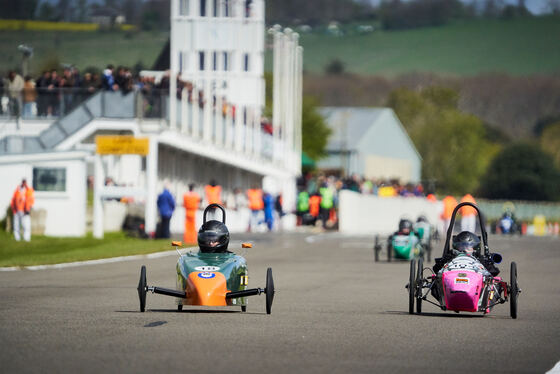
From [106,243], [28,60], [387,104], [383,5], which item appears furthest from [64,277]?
[387,104]

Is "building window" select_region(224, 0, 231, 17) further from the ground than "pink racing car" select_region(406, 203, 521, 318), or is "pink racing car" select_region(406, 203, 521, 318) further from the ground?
"building window" select_region(224, 0, 231, 17)

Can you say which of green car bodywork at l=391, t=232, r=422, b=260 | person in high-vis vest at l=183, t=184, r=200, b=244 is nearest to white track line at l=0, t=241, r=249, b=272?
person in high-vis vest at l=183, t=184, r=200, b=244

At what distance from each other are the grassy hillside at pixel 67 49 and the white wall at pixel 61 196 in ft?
28.4

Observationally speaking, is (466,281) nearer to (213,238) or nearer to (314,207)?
(213,238)

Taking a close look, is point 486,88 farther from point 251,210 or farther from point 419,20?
point 251,210

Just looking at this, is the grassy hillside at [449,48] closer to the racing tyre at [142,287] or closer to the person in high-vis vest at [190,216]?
the person in high-vis vest at [190,216]

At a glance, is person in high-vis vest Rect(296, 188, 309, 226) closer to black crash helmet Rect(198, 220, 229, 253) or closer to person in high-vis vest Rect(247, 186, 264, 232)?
person in high-vis vest Rect(247, 186, 264, 232)

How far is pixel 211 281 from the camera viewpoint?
15211mm

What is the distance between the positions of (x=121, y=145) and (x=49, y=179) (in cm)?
260

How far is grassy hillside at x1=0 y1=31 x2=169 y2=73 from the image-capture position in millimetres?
48406

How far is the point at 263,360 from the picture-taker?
36.0 feet

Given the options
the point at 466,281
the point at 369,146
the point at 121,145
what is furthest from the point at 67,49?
the point at 369,146

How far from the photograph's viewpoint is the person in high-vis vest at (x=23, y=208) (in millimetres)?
35281

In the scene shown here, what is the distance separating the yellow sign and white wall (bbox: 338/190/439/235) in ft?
59.5
